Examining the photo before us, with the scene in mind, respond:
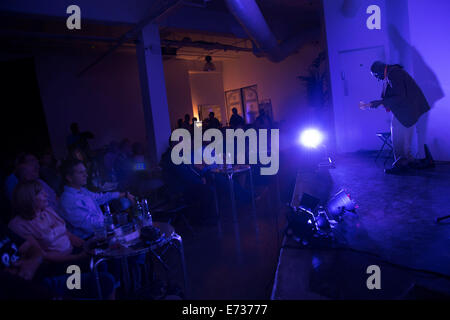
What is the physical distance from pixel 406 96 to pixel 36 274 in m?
5.15

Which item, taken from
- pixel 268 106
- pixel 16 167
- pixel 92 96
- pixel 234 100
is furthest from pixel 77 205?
pixel 234 100

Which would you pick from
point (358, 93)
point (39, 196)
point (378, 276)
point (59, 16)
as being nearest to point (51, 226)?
point (39, 196)

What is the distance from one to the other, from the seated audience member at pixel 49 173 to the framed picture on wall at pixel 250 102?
10348mm

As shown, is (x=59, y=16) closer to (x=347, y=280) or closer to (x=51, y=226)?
(x=51, y=226)

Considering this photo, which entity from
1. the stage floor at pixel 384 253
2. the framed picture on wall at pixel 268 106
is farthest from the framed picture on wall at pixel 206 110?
the stage floor at pixel 384 253

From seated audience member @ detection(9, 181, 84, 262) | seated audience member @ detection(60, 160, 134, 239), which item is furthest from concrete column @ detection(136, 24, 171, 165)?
seated audience member @ detection(9, 181, 84, 262)

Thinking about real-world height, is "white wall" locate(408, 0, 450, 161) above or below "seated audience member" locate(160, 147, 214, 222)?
above

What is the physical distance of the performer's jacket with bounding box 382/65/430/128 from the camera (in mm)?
4734

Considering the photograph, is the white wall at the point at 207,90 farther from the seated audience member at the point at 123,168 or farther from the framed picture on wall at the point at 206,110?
the seated audience member at the point at 123,168

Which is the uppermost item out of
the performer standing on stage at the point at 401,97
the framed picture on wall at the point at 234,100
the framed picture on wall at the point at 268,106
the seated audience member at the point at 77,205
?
the framed picture on wall at the point at 234,100

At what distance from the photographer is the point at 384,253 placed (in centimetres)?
257

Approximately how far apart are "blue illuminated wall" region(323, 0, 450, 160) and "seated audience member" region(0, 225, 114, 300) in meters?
5.45

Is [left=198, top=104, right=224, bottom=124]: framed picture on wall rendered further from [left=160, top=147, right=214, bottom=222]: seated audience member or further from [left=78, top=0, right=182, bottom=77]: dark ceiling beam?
[left=160, top=147, right=214, bottom=222]: seated audience member

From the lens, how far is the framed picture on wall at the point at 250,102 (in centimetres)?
1424
